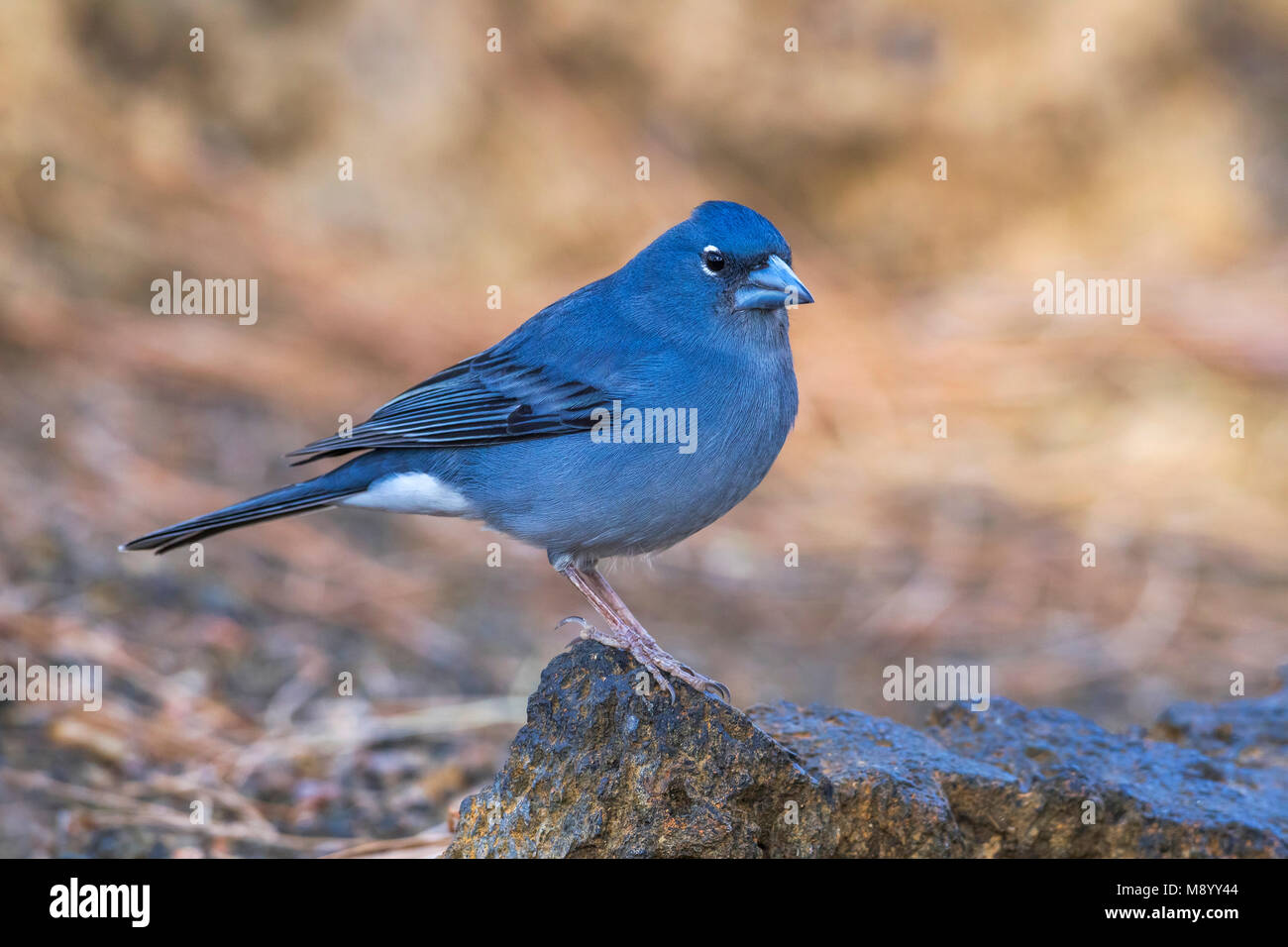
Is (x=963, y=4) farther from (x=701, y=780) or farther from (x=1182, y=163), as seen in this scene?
(x=701, y=780)

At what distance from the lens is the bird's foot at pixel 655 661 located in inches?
138

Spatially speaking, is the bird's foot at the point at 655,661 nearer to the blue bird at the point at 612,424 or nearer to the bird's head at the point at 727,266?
the blue bird at the point at 612,424

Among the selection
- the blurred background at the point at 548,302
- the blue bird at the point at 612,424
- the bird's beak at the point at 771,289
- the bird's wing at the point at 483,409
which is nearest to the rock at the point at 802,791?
the blue bird at the point at 612,424

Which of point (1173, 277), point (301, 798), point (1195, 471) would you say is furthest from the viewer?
A: point (1173, 277)

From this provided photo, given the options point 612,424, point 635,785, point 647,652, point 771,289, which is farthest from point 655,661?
point 771,289

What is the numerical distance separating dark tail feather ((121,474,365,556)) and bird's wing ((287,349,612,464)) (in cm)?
12

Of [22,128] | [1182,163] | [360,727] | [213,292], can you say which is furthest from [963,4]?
[360,727]

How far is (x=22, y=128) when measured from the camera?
8.53 metres

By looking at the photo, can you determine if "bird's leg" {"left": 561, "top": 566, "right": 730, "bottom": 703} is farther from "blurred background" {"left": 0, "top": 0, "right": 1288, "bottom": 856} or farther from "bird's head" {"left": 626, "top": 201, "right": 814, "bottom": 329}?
"blurred background" {"left": 0, "top": 0, "right": 1288, "bottom": 856}

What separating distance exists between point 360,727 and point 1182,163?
755 centimetres

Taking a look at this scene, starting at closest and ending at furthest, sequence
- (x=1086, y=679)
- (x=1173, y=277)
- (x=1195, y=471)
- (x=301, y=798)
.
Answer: (x=301, y=798) < (x=1086, y=679) < (x=1195, y=471) < (x=1173, y=277)

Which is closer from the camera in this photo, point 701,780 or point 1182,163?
point 701,780

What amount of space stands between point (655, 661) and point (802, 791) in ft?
1.63

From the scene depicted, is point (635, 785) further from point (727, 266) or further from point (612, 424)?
point (727, 266)
